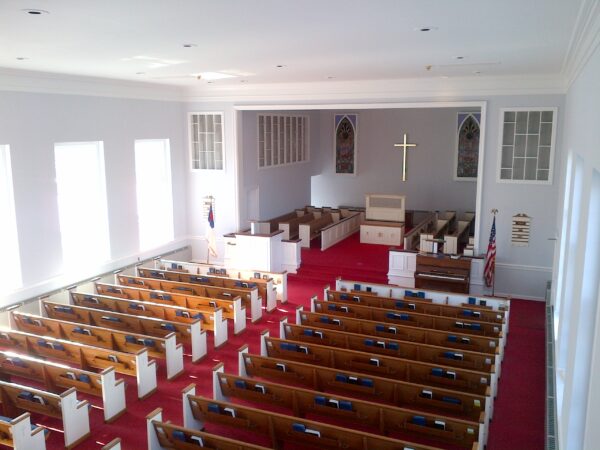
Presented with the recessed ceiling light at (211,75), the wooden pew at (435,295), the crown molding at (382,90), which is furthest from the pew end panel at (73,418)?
the crown molding at (382,90)

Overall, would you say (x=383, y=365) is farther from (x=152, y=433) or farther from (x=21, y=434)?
(x=21, y=434)

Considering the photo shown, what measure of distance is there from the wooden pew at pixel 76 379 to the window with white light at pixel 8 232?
324 centimetres

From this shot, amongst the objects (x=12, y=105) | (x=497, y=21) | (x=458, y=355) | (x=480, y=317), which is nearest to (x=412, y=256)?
(x=480, y=317)

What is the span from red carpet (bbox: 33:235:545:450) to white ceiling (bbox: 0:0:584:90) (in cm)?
518

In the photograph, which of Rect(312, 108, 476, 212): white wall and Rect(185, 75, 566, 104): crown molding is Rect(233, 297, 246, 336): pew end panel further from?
Rect(312, 108, 476, 212): white wall

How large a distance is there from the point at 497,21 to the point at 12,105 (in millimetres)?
8999

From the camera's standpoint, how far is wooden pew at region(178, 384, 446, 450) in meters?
5.56

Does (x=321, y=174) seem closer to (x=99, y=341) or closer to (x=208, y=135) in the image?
(x=208, y=135)

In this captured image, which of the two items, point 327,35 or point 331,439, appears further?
point 327,35

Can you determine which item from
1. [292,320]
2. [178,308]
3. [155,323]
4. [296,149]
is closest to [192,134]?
[296,149]

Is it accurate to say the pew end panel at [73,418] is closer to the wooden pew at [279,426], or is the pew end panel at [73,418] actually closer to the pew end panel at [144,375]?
the pew end panel at [144,375]

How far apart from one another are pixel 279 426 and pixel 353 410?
930 millimetres

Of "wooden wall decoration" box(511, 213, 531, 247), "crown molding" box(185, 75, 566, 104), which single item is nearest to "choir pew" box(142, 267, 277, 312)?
"crown molding" box(185, 75, 566, 104)

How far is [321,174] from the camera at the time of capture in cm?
2197
